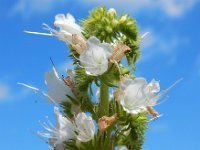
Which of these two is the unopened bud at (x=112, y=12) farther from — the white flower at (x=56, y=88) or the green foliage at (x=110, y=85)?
the white flower at (x=56, y=88)

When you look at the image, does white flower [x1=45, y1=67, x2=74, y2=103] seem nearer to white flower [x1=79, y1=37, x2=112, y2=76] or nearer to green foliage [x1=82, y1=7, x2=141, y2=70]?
white flower [x1=79, y1=37, x2=112, y2=76]

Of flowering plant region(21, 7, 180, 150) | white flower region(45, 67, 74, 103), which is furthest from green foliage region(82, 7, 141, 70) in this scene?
white flower region(45, 67, 74, 103)

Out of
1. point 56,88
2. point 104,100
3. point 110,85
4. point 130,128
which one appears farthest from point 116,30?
point 130,128

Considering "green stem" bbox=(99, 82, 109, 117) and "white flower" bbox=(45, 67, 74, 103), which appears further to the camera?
"white flower" bbox=(45, 67, 74, 103)

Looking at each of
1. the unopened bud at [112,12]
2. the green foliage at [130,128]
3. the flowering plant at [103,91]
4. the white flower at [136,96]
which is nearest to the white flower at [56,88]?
the flowering plant at [103,91]

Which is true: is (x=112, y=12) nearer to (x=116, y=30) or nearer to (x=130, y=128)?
(x=116, y=30)

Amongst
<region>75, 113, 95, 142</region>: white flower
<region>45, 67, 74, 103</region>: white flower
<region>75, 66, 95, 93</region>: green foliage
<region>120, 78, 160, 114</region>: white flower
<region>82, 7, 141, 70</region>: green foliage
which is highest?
<region>82, 7, 141, 70</region>: green foliage

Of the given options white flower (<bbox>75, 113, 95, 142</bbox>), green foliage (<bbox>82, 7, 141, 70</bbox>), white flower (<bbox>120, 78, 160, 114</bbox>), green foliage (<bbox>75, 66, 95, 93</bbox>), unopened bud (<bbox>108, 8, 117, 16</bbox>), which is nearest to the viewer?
white flower (<bbox>75, 113, 95, 142</bbox>)
